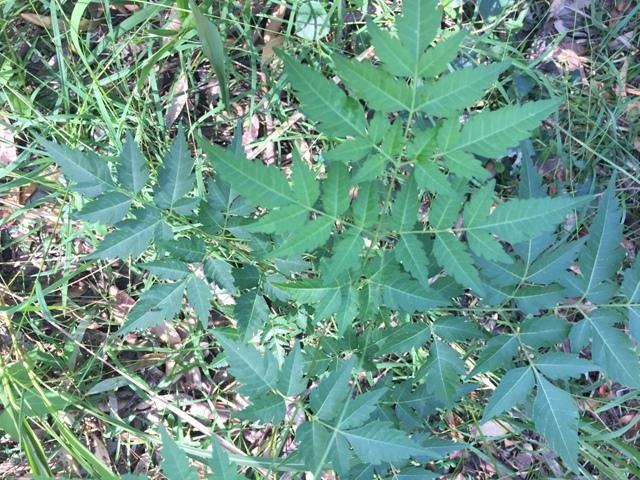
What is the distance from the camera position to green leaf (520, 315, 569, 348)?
1.63 metres

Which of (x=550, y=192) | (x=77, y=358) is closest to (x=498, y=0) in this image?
(x=550, y=192)

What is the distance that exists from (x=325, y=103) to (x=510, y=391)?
94 centimetres

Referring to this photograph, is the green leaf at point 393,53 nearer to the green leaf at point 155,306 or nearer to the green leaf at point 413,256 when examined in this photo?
the green leaf at point 413,256

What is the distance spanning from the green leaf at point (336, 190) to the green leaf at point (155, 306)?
595 millimetres

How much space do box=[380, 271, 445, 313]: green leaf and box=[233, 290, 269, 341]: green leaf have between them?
0.41 meters

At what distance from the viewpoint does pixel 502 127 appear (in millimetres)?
1267

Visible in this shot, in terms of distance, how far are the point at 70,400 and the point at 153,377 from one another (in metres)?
0.34

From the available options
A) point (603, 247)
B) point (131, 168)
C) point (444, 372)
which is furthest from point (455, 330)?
point (131, 168)

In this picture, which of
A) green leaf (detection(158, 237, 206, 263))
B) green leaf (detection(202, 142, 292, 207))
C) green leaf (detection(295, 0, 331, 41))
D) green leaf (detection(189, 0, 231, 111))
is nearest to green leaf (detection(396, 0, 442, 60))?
green leaf (detection(202, 142, 292, 207))

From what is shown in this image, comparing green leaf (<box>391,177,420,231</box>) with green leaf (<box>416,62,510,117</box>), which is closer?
green leaf (<box>416,62,510,117</box>)

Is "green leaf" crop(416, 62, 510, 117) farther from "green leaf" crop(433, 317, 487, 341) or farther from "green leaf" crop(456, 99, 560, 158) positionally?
"green leaf" crop(433, 317, 487, 341)

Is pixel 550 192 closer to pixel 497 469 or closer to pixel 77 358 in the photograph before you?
pixel 497 469

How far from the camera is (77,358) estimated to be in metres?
2.56

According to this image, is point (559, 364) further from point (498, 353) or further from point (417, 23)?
point (417, 23)
